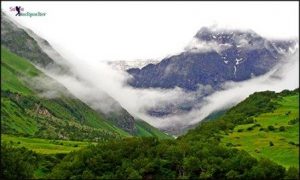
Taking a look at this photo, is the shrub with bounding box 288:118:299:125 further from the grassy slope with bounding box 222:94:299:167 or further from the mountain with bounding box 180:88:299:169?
the grassy slope with bounding box 222:94:299:167

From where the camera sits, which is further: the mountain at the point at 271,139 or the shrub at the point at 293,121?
the shrub at the point at 293,121

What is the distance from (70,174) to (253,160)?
5741 cm

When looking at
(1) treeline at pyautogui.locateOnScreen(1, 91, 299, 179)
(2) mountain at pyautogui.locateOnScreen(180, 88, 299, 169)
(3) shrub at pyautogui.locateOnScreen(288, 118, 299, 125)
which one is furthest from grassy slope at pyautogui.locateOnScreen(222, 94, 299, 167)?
(1) treeline at pyautogui.locateOnScreen(1, 91, 299, 179)

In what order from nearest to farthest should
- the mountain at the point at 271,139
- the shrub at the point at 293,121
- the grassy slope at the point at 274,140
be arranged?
the grassy slope at the point at 274,140
the mountain at the point at 271,139
the shrub at the point at 293,121

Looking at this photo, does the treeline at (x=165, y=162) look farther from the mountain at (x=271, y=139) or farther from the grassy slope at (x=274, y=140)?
the grassy slope at (x=274, y=140)

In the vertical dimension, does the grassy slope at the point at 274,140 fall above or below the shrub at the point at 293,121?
below

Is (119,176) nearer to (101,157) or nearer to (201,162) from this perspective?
(101,157)

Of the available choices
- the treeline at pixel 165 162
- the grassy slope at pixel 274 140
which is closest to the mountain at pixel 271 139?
the grassy slope at pixel 274 140

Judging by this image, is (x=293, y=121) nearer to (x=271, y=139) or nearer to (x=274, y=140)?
(x=271, y=139)

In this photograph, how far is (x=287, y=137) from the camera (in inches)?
6122

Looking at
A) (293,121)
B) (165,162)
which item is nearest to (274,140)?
(293,121)

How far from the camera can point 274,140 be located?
157 m

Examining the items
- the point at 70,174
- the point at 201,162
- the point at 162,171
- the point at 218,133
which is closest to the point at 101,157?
the point at 70,174

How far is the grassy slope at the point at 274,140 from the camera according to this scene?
13262cm
